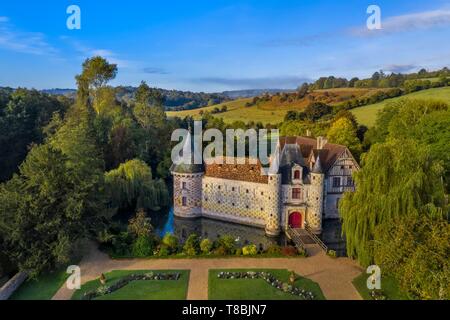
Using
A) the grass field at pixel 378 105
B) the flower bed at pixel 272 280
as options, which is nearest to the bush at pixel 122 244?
the flower bed at pixel 272 280

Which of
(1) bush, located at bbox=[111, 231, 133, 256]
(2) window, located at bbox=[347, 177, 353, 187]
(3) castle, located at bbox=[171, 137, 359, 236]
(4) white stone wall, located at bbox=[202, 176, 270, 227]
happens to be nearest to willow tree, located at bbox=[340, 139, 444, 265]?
(3) castle, located at bbox=[171, 137, 359, 236]

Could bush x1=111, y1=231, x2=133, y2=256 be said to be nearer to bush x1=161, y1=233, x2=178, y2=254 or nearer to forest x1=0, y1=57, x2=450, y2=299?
forest x1=0, y1=57, x2=450, y2=299

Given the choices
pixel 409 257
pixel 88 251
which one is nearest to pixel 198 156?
pixel 88 251

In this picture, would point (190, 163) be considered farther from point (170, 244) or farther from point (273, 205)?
point (170, 244)
